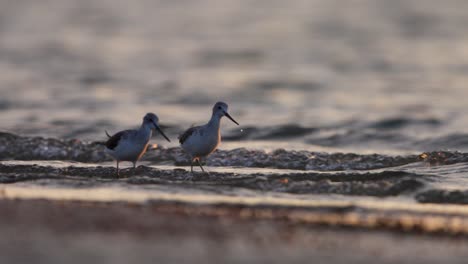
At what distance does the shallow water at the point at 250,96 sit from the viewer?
1253cm

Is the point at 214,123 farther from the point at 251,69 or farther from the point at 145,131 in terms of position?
the point at 251,69

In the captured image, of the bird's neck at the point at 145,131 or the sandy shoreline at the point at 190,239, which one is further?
the bird's neck at the point at 145,131

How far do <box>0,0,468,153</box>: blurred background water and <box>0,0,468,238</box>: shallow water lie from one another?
0.06 metres

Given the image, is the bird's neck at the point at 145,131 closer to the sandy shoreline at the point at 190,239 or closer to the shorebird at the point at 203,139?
the shorebird at the point at 203,139

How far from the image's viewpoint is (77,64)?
1089 inches

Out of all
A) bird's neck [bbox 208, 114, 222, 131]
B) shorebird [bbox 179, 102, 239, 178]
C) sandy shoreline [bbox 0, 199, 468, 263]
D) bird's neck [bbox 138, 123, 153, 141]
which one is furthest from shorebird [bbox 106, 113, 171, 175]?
sandy shoreline [bbox 0, 199, 468, 263]

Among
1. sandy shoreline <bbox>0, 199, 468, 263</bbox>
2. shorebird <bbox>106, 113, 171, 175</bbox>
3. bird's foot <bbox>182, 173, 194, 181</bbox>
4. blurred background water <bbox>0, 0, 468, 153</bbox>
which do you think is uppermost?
blurred background water <bbox>0, 0, 468, 153</bbox>

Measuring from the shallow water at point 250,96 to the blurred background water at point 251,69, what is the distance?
Result: 6 centimetres

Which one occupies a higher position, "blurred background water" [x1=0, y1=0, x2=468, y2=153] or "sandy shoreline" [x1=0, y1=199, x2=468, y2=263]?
"blurred background water" [x1=0, y1=0, x2=468, y2=153]

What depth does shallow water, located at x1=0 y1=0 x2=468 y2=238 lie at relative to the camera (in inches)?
493

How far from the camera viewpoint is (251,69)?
27.2m

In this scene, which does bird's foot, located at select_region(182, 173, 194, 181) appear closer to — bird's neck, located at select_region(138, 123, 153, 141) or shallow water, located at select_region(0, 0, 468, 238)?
shallow water, located at select_region(0, 0, 468, 238)

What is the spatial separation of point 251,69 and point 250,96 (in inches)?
177

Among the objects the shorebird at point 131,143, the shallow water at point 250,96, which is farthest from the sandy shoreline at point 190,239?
the shorebird at point 131,143
